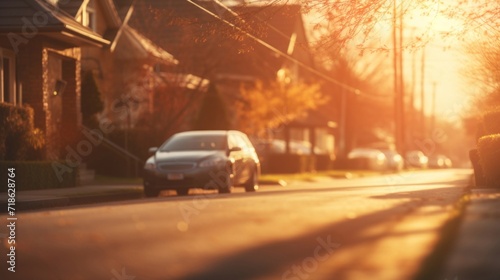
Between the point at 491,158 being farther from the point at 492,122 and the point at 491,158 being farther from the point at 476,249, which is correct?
the point at 476,249

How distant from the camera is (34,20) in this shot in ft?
91.0

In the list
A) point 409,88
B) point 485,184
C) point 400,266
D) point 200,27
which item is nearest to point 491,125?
point 485,184

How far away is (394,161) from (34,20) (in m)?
46.3

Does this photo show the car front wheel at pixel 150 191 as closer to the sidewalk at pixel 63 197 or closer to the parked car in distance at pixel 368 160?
the sidewalk at pixel 63 197

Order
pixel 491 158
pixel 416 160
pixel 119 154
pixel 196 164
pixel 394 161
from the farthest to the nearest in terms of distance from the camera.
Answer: pixel 416 160 → pixel 394 161 → pixel 119 154 → pixel 196 164 → pixel 491 158

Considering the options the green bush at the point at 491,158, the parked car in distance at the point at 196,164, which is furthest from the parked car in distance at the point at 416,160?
the green bush at the point at 491,158

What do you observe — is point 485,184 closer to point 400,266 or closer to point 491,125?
point 491,125

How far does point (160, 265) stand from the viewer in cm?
835

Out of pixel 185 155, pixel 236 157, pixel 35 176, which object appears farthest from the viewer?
pixel 236 157

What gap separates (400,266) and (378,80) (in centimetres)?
8616

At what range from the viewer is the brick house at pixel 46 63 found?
1096 inches

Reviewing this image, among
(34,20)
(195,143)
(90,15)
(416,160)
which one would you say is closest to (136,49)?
(90,15)

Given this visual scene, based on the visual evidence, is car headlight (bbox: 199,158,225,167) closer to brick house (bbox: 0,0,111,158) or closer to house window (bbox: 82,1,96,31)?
brick house (bbox: 0,0,111,158)

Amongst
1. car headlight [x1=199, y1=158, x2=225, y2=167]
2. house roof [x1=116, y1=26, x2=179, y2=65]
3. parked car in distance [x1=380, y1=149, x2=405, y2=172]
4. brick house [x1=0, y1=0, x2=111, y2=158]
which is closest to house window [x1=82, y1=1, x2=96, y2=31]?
house roof [x1=116, y1=26, x2=179, y2=65]
